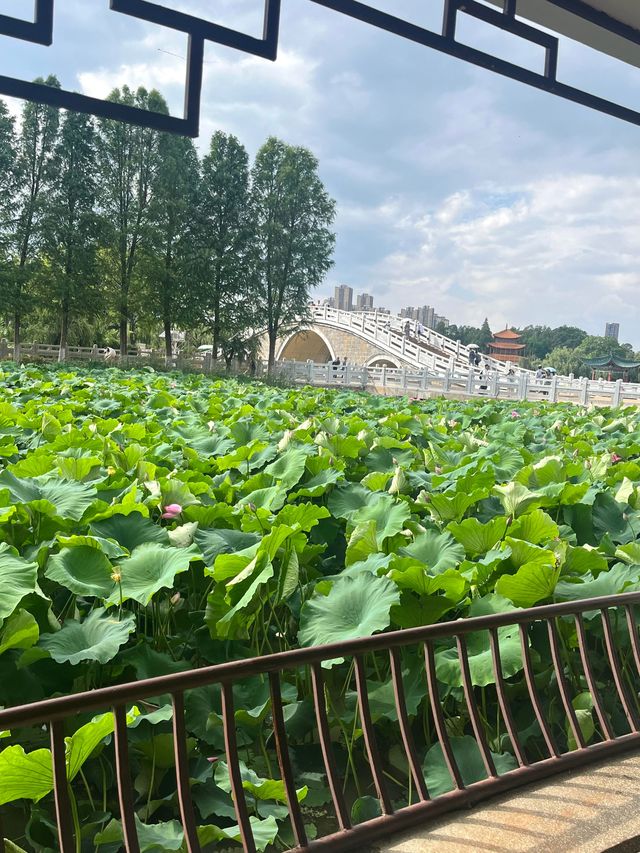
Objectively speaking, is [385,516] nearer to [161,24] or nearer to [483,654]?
[483,654]

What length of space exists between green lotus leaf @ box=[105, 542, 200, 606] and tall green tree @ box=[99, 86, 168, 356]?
25.8 meters

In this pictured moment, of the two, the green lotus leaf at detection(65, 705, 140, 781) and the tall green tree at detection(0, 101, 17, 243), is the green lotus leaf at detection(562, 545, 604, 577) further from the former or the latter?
the tall green tree at detection(0, 101, 17, 243)

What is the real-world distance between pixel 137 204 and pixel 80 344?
31.9 feet

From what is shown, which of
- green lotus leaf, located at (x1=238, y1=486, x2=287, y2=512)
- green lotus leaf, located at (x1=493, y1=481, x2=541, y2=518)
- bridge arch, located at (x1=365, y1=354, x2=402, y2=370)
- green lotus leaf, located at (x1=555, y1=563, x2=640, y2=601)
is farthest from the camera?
bridge arch, located at (x1=365, y1=354, x2=402, y2=370)

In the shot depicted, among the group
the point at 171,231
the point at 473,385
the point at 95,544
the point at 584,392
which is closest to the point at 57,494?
the point at 95,544

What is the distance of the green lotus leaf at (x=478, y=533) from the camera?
213 centimetres

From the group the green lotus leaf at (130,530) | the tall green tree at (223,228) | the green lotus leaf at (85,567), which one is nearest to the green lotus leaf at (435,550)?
the green lotus leaf at (130,530)

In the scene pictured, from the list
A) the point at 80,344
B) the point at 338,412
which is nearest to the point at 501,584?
the point at 338,412

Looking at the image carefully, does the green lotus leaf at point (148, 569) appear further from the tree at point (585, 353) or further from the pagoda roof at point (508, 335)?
the pagoda roof at point (508, 335)

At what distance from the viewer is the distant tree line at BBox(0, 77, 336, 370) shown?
2450cm

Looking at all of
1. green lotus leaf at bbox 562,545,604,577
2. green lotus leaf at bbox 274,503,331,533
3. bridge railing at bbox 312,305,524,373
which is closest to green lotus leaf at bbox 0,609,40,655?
green lotus leaf at bbox 274,503,331,533

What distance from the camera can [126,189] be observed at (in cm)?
2650

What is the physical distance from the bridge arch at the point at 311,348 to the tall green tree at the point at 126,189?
1966cm

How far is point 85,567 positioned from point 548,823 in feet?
3.67
